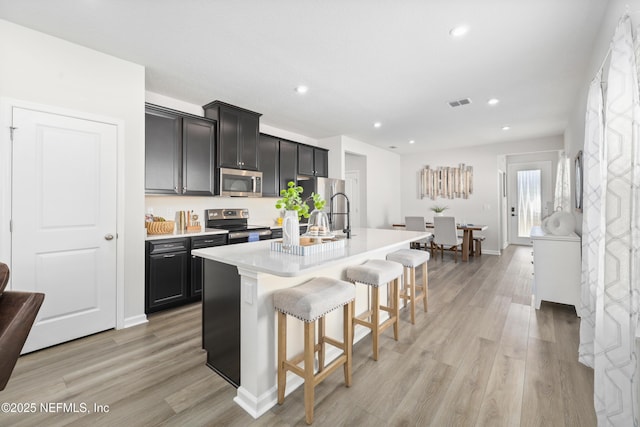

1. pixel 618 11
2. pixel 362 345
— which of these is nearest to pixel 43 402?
pixel 362 345

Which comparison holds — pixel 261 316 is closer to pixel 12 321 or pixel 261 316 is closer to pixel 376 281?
pixel 376 281

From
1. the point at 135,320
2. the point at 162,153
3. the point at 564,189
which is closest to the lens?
the point at 135,320

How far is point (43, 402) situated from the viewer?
1.76 meters

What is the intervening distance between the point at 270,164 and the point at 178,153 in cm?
163

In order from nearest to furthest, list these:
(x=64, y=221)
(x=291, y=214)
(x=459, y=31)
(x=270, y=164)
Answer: (x=291, y=214) < (x=459, y=31) < (x=64, y=221) < (x=270, y=164)

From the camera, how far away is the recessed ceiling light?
2350 mm

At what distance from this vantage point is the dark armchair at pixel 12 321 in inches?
50.8

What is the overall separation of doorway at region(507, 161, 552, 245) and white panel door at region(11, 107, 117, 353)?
29.4ft

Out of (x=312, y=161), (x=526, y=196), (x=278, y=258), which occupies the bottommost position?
(x=278, y=258)

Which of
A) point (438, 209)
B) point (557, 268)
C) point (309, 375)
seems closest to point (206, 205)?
point (309, 375)

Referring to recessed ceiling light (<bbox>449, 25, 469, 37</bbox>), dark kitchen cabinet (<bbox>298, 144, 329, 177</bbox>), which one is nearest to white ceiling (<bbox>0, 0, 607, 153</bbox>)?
recessed ceiling light (<bbox>449, 25, 469, 37</bbox>)

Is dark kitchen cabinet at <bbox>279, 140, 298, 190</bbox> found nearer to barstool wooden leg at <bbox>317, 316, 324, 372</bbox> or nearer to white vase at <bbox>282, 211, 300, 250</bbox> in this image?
white vase at <bbox>282, 211, 300, 250</bbox>

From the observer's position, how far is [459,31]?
7.87 feet

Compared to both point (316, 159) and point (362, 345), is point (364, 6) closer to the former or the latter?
point (362, 345)
